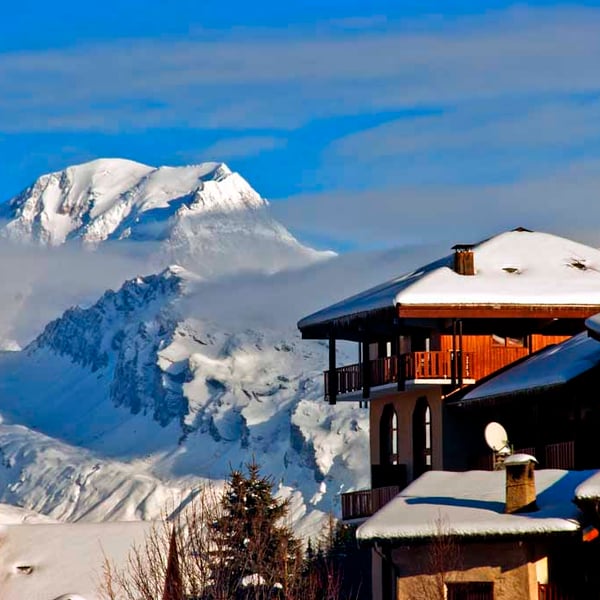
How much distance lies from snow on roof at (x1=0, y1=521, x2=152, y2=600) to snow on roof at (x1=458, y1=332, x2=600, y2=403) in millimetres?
17850

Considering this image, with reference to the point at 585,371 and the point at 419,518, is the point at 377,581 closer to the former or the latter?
the point at 585,371

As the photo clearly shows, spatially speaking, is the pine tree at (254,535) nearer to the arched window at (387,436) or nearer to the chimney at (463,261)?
the arched window at (387,436)

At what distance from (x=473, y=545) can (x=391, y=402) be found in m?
24.6

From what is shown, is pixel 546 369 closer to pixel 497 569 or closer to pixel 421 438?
pixel 421 438

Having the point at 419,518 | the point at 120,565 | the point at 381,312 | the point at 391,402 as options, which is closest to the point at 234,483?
the point at 120,565

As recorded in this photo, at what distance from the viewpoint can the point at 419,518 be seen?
1478 inches

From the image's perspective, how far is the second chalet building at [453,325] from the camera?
55.5 metres

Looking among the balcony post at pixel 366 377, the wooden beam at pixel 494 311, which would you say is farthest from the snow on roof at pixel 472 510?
the balcony post at pixel 366 377

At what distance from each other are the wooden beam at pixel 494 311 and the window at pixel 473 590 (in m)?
18.6

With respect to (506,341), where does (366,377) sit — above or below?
below

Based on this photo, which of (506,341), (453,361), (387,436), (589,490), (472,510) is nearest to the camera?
(589,490)

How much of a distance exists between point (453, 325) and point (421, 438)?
13.0 feet

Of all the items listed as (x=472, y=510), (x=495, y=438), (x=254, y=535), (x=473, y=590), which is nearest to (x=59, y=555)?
(x=254, y=535)

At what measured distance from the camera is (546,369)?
1946 inches
